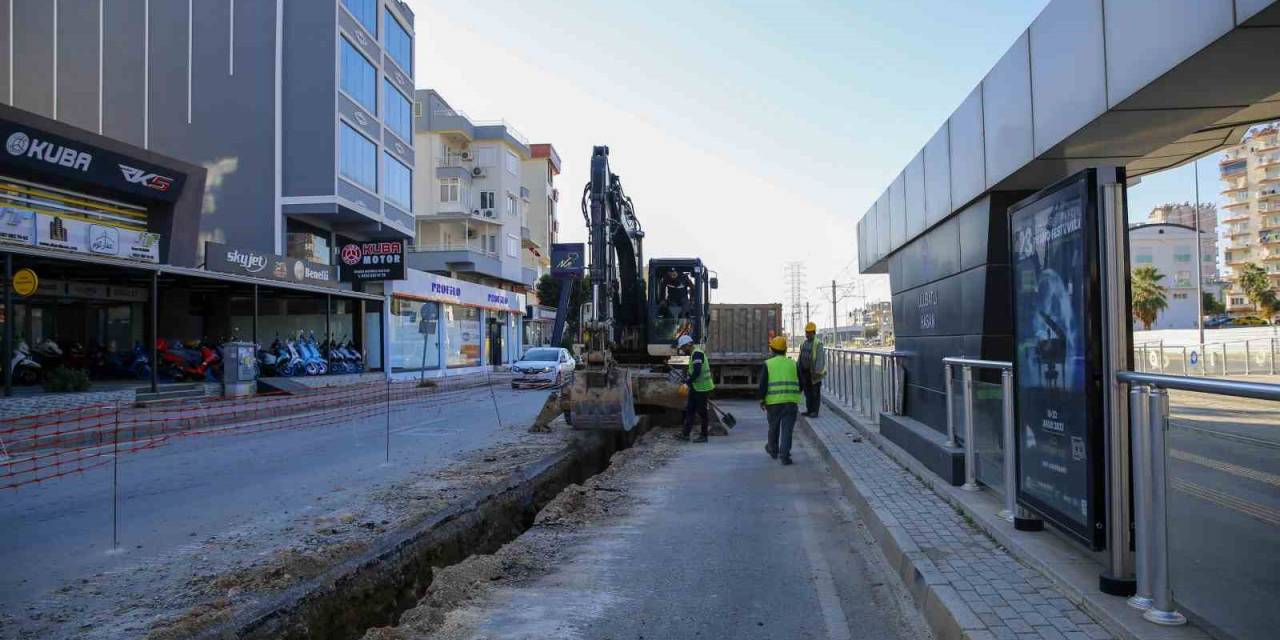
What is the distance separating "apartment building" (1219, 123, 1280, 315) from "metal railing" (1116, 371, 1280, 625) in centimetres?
9461

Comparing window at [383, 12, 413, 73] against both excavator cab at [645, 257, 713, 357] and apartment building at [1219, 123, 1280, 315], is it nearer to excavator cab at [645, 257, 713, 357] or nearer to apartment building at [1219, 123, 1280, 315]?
excavator cab at [645, 257, 713, 357]

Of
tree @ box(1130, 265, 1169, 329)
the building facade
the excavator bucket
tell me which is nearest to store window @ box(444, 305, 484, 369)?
the excavator bucket

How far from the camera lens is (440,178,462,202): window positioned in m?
52.9

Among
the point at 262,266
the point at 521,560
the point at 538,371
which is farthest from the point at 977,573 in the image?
the point at 262,266

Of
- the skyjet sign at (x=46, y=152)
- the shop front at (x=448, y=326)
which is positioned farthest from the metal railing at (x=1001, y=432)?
the shop front at (x=448, y=326)

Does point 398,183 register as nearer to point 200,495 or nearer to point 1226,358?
point 200,495

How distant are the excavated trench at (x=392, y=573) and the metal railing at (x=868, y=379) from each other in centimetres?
501

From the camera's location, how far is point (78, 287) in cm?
2344

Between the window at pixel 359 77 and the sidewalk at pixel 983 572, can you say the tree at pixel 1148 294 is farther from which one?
the sidewalk at pixel 983 572

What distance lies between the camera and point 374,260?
31750mm

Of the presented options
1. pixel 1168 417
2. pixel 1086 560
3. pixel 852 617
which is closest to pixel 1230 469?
pixel 1168 417

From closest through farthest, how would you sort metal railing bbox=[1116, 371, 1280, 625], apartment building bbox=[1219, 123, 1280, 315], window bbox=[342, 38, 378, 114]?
metal railing bbox=[1116, 371, 1280, 625], window bbox=[342, 38, 378, 114], apartment building bbox=[1219, 123, 1280, 315]

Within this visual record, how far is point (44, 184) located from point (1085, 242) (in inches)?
898

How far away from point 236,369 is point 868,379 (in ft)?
58.5
